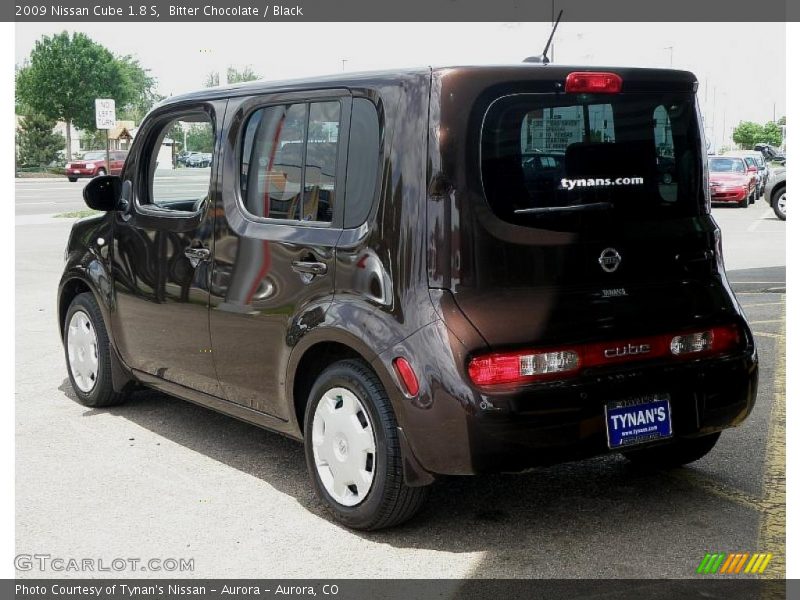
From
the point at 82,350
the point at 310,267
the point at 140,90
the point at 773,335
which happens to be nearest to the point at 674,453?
the point at 310,267

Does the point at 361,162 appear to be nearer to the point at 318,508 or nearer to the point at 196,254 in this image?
the point at 196,254

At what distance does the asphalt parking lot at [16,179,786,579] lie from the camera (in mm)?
4109

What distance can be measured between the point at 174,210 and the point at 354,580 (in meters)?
2.62

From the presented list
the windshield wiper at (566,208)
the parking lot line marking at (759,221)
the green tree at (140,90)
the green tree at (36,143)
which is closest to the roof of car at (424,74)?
the windshield wiper at (566,208)


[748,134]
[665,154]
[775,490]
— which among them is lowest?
[775,490]

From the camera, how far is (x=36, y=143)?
6600 centimetres

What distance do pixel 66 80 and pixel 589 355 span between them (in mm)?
74435

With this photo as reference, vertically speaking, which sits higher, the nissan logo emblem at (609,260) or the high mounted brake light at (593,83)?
the high mounted brake light at (593,83)

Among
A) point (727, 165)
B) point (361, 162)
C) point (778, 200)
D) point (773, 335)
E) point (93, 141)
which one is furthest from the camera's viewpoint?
point (93, 141)

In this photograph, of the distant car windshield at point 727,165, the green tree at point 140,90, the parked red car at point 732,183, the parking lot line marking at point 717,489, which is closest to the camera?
the parking lot line marking at point 717,489

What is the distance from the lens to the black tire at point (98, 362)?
6328 mm

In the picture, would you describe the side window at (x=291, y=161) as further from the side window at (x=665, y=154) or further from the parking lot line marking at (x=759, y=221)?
the parking lot line marking at (x=759, y=221)

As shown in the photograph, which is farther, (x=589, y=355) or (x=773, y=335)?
(x=773, y=335)

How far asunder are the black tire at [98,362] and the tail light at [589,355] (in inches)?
125
